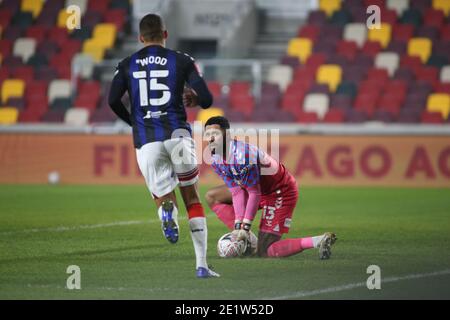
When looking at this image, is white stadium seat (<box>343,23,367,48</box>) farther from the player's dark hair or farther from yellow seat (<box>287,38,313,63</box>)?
the player's dark hair

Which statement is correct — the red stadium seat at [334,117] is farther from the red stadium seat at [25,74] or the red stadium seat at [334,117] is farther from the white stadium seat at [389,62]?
the red stadium seat at [25,74]

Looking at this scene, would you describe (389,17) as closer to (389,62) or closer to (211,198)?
(389,62)

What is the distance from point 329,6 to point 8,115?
312 inches

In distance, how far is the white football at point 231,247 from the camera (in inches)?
367

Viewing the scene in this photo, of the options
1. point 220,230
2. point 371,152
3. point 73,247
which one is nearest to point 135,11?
point 371,152

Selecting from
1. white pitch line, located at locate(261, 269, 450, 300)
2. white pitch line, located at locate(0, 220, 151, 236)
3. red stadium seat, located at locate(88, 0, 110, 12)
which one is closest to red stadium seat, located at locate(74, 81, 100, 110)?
red stadium seat, located at locate(88, 0, 110, 12)

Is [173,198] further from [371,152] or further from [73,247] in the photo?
[371,152]

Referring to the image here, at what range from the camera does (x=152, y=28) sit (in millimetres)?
8102

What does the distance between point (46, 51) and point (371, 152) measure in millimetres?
9807

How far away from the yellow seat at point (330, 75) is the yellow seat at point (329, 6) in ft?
7.06

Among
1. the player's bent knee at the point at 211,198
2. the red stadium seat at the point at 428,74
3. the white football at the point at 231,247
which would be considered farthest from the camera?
the red stadium seat at the point at 428,74

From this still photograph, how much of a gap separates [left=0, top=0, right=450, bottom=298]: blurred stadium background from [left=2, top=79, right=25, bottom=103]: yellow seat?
0.05m

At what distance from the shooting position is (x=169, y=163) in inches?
323

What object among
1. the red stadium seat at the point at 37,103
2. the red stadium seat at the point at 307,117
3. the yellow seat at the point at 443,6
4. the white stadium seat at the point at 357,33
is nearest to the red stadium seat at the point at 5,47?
the red stadium seat at the point at 37,103
